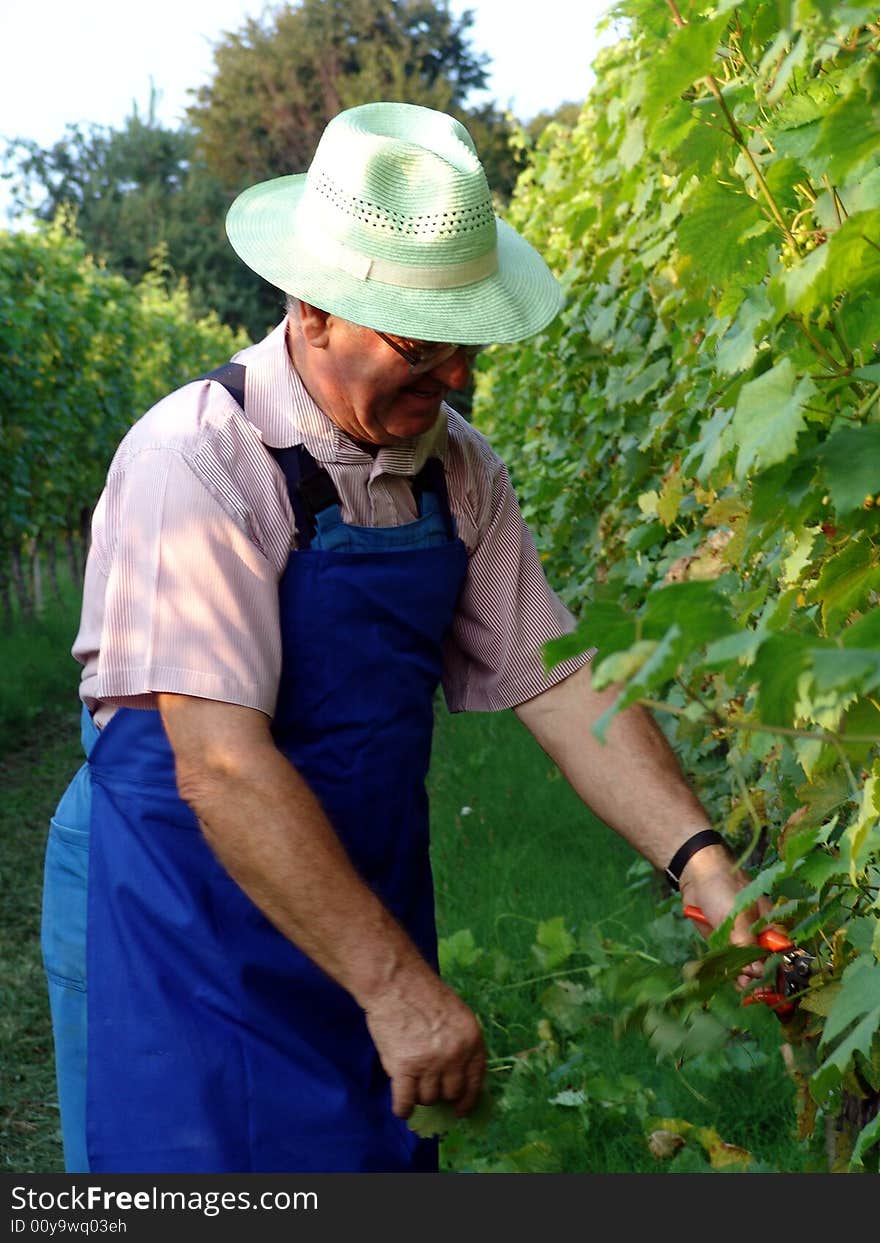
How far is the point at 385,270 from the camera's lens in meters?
2.23

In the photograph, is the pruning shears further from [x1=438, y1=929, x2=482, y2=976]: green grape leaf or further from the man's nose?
[x1=438, y1=929, x2=482, y2=976]: green grape leaf

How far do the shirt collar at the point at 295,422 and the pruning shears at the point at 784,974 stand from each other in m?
0.89

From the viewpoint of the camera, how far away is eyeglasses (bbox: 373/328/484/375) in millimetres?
2221

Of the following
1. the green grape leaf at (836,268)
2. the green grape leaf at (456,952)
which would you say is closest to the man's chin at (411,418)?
the green grape leaf at (836,268)

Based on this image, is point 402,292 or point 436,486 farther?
point 436,486

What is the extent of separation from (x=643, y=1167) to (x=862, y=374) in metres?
2.32

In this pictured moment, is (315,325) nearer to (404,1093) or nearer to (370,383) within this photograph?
(370,383)

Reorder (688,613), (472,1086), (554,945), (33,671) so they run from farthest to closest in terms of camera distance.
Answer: (33,671) → (554,945) → (472,1086) → (688,613)

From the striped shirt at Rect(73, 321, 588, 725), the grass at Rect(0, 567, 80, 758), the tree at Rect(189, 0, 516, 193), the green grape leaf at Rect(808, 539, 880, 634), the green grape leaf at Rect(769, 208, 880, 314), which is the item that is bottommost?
the grass at Rect(0, 567, 80, 758)

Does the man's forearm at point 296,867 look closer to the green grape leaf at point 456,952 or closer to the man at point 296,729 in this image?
the man at point 296,729

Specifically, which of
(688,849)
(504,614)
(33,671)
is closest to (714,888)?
(688,849)

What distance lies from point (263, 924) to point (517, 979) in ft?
7.53

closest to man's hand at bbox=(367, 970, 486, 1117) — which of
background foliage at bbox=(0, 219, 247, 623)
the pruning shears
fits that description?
the pruning shears

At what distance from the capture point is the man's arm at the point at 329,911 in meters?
2.01
